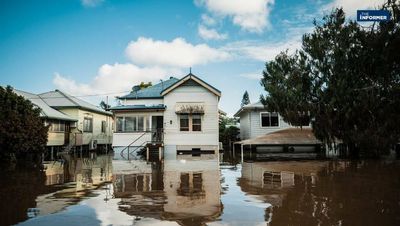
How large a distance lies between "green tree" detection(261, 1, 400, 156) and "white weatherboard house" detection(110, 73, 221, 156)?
17.8ft

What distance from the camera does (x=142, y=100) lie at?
99.3 feet

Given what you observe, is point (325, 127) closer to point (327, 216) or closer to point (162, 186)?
point (162, 186)

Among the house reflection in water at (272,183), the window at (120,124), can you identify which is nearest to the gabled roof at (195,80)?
the window at (120,124)

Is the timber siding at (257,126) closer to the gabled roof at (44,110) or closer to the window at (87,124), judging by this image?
the gabled roof at (44,110)

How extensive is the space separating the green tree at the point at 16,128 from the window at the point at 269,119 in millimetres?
17621

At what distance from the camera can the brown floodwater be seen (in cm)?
726

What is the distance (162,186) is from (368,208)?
255 inches

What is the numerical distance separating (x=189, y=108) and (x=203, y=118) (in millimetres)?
1486

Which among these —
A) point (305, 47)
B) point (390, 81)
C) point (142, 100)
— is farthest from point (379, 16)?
point (142, 100)

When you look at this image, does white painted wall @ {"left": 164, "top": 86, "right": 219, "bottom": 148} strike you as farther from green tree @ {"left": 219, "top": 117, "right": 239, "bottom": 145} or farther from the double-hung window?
green tree @ {"left": 219, "top": 117, "right": 239, "bottom": 145}

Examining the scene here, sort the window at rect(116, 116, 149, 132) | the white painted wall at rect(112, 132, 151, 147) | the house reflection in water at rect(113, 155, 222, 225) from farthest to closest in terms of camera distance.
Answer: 1. the window at rect(116, 116, 149, 132)
2. the white painted wall at rect(112, 132, 151, 147)
3. the house reflection in water at rect(113, 155, 222, 225)

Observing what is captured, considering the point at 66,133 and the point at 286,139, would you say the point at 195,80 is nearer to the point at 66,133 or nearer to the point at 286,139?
the point at 286,139

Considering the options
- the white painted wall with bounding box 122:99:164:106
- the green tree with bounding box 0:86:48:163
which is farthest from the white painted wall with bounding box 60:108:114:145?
the green tree with bounding box 0:86:48:163

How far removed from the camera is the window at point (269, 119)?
29666 mm
